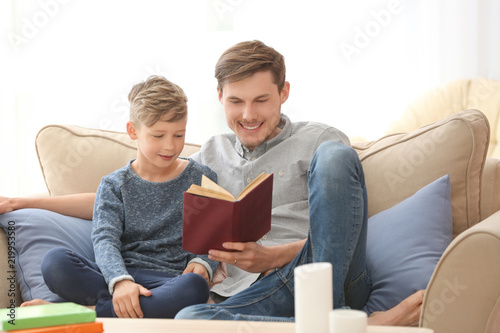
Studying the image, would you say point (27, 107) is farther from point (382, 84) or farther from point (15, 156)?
point (382, 84)

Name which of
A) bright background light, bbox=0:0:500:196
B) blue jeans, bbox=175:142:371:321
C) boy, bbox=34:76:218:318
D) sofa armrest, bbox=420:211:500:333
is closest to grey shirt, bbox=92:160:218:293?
boy, bbox=34:76:218:318

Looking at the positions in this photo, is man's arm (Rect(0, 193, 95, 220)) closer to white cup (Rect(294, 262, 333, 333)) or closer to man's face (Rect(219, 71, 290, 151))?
man's face (Rect(219, 71, 290, 151))

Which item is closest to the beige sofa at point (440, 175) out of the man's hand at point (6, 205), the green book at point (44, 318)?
the man's hand at point (6, 205)

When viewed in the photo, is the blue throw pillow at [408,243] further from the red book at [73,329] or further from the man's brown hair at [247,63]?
the red book at [73,329]

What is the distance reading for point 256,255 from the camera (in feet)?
4.67

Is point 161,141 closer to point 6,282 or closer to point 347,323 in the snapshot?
point 6,282

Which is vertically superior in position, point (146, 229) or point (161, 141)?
point (161, 141)

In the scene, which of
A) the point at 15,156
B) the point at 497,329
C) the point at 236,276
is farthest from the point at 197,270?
the point at 15,156

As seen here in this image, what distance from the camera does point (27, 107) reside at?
354 cm

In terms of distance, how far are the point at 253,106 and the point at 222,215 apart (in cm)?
51


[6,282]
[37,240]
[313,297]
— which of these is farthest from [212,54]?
[313,297]

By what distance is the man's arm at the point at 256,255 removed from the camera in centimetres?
139

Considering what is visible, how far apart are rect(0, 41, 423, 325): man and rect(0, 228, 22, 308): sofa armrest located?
0.43 feet

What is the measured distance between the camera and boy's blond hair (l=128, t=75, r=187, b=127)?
5.51ft
